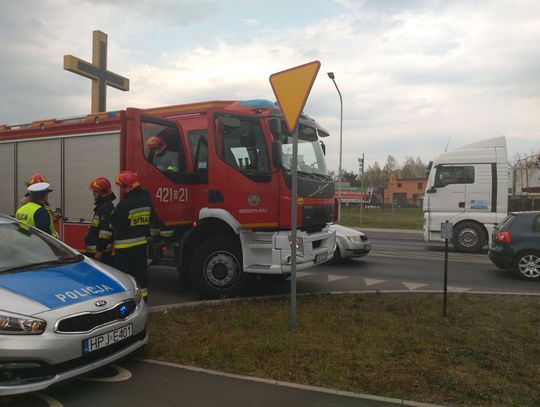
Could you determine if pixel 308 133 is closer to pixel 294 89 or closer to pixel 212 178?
pixel 212 178

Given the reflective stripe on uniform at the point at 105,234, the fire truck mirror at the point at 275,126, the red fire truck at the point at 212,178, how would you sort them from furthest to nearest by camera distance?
the red fire truck at the point at 212,178, the fire truck mirror at the point at 275,126, the reflective stripe on uniform at the point at 105,234

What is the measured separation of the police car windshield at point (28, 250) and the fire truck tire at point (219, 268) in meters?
2.40

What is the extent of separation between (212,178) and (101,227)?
1.70 metres

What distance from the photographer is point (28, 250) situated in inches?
172

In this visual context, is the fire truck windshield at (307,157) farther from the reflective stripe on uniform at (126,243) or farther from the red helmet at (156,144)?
the reflective stripe on uniform at (126,243)

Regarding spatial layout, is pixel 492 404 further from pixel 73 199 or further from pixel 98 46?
pixel 98 46

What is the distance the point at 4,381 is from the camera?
3.15 m

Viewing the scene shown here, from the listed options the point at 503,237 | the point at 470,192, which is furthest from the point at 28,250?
the point at 470,192

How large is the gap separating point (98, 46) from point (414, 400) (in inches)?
535

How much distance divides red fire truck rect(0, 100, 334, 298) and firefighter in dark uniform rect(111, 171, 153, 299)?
1275mm

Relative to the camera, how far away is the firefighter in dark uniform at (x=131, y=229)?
546 centimetres

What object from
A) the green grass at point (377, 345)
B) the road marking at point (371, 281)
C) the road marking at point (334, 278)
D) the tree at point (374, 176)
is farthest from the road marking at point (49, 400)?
the tree at point (374, 176)

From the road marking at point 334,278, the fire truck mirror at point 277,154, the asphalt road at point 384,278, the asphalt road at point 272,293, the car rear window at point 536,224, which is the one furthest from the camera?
the car rear window at point 536,224

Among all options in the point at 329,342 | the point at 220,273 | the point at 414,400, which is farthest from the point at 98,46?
the point at 414,400
